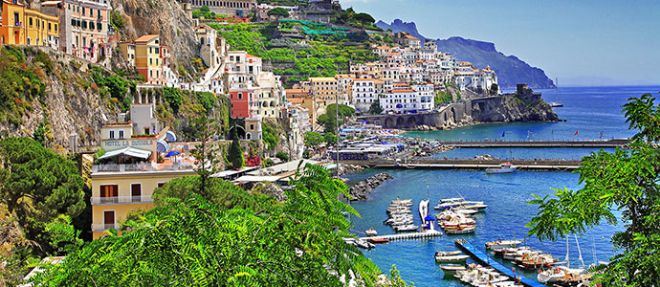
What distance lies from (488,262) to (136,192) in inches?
522

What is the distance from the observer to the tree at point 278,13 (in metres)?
104

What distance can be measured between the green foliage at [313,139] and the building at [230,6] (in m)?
39.9

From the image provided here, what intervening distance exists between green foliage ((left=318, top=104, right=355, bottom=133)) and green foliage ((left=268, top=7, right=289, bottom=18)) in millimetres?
26500

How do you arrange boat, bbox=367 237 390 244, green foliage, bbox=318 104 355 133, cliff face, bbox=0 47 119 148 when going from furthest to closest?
green foliage, bbox=318 104 355 133 < boat, bbox=367 237 390 244 < cliff face, bbox=0 47 119 148

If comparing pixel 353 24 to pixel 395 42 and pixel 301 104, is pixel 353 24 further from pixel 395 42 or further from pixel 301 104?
pixel 301 104

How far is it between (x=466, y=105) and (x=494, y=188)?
59273 millimetres

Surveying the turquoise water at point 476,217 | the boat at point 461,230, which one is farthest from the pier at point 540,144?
the boat at point 461,230

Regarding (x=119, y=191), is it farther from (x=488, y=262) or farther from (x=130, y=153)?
(x=488, y=262)

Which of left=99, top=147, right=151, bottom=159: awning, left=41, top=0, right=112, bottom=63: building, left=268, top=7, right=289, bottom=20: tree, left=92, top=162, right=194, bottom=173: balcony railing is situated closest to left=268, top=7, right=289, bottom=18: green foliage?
left=268, top=7, right=289, bottom=20: tree

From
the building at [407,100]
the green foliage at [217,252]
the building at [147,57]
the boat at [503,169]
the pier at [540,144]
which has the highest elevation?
the building at [147,57]

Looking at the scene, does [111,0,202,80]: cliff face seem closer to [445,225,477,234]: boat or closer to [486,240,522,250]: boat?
[445,225,477,234]: boat

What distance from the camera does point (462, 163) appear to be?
56531 mm

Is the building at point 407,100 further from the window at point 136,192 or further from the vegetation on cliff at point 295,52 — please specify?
the window at point 136,192

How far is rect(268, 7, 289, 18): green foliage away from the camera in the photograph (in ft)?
343
